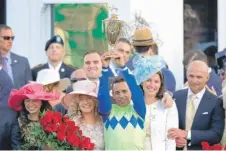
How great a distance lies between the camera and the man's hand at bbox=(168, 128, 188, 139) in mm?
8047

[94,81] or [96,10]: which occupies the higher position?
[96,10]

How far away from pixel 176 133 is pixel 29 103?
4.64ft

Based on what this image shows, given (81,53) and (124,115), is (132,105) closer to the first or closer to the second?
(124,115)

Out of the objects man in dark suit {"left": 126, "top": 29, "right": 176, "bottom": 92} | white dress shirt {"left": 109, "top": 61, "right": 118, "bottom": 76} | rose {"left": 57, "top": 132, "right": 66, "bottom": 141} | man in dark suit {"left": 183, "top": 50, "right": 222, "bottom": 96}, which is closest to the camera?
rose {"left": 57, "top": 132, "right": 66, "bottom": 141}

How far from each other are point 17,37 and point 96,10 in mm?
1178

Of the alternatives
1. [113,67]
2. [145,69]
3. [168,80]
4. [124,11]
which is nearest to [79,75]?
[113,67]

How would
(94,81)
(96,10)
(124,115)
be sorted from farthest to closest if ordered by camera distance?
(96,10), (94,81), (124,115)

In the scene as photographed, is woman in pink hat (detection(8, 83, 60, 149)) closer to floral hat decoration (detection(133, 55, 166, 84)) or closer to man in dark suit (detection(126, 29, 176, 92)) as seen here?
floral hat decoration (detection(133, 55, 166, 84))

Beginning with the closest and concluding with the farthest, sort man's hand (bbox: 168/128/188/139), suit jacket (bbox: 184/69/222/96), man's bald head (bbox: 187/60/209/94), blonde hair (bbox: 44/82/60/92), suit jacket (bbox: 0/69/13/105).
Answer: man's hand (bbox: 168/128/188/139)
man's bald head (bbox: 187/60/209/94)
suit jacket (bbox: 0/69/13/105)
blonde hair (bbox: 44/82/60/92)
suit jacket (bbox: 184/69/222/96)

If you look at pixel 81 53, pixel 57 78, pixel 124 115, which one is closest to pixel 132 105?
pixel 124 115

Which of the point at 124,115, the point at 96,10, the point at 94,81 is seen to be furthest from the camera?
the point at 96,10

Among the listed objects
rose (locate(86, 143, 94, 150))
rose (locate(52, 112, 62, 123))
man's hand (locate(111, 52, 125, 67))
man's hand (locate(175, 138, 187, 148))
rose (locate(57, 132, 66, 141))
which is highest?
man's hand (locate(111, 52, 125, 67))

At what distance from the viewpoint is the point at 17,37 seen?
12.7 metres

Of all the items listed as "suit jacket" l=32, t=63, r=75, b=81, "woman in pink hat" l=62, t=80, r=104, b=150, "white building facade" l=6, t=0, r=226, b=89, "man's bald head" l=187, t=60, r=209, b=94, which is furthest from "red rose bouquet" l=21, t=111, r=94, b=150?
"white building facade" l=6, t=0, r=226, b=89
